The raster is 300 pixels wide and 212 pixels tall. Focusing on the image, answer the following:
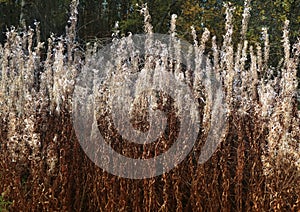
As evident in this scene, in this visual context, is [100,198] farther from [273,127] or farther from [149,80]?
[273,127]

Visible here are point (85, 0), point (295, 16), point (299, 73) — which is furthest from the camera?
point (85, 0)

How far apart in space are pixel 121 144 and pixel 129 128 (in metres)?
0.10

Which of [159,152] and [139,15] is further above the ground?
[139,15]

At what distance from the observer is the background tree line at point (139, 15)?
8.15 meters

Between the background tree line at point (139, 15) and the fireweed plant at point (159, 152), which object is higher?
the background tree line at point (139, 15)

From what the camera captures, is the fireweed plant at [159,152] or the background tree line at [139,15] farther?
the background tree line at [139,15]

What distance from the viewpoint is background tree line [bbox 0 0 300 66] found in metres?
8.15

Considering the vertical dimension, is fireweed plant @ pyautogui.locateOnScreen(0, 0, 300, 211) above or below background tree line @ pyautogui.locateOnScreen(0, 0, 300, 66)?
below

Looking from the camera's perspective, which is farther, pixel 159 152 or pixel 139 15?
pixel 139 15

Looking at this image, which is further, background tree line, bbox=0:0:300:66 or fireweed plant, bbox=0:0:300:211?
background tree line, bbox=0:0:300:66

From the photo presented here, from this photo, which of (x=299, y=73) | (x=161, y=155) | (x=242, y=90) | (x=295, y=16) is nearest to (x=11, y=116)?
(x=161, y=155)

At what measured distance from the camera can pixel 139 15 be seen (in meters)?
8.48

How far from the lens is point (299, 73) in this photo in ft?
22.0

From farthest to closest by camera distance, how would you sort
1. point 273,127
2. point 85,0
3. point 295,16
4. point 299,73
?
1. point 85,0
2. point 295,16
3. point 299,73
4. point 273,127
